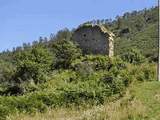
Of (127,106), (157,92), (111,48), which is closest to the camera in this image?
(127,106)

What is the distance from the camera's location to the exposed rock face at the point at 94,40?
64312 millimetres

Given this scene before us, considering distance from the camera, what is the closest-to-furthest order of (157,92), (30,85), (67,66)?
(157,92), (30,85), (67,66)

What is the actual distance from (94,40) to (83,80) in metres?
19.4

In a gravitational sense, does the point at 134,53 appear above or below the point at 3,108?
above

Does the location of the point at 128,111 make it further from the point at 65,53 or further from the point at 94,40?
the point at 94,40

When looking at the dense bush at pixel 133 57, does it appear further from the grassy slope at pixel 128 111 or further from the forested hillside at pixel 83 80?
the grassy slope at pixel 128 111

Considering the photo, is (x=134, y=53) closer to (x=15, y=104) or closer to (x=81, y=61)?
(x=81, y=61)

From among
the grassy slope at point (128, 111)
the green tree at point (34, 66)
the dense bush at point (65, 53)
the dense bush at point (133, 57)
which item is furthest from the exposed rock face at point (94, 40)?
the grassy slope at point (128, 111)

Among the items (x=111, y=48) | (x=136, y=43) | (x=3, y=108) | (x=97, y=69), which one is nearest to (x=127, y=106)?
(x=3, y=108)

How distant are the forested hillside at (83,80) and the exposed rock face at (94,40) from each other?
1581mm

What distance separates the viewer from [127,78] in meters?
26.0

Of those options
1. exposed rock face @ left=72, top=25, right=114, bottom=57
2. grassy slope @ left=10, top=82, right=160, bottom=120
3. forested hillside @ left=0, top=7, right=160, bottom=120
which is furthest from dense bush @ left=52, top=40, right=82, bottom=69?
grassy slope @ left=10, top=82, right=160, bottom=120

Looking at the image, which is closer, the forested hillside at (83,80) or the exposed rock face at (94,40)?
the forested hillside at (83,80)

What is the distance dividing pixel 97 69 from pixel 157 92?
36686mm
